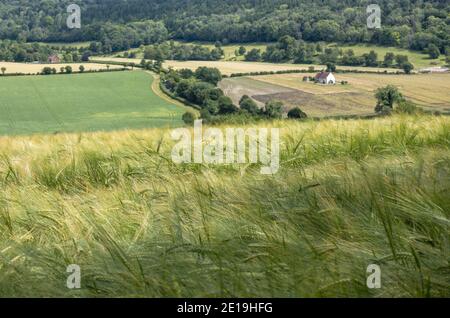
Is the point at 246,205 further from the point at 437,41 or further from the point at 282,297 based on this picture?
the point at 437,41

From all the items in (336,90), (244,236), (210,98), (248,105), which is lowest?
(210,98)

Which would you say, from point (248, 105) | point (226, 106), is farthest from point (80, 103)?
point (248, 105)

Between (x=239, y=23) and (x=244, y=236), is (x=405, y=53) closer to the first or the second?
(x=239, y=23)

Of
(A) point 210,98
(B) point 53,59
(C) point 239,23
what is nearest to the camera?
(A) point 210,98

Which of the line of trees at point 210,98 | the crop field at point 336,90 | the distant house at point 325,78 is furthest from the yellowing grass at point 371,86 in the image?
the line of trees at point 210,98

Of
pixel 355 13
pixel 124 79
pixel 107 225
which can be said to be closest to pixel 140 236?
pixel 107 225

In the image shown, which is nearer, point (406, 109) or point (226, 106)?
point (406, 109)

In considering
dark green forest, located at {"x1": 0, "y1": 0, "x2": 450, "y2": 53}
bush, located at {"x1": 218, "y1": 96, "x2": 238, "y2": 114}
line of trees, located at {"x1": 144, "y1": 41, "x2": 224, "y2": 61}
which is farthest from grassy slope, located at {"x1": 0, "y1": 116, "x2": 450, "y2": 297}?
line of trees, located at {"x1": 144, "y1": 41, "x2": 224, "y2": 61}

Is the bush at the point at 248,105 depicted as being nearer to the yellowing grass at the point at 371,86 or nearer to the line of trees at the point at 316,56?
the yellowing grass at the point at 371,86
